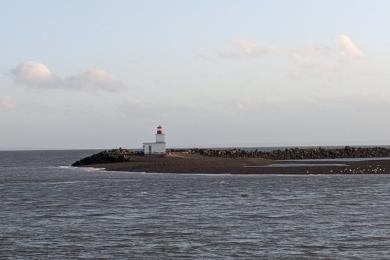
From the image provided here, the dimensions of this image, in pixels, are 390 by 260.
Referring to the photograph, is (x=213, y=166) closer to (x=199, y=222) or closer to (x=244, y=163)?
(x=244, y=163)

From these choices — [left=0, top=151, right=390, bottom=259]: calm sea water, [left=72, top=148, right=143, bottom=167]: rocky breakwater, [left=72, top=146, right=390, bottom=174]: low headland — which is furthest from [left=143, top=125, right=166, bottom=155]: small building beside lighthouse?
[left=0, top=151, right=390, bottom=259]: calm sea water

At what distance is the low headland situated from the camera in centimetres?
6172

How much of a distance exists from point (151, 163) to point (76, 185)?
24928mm

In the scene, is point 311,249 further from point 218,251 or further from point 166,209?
point 166,209

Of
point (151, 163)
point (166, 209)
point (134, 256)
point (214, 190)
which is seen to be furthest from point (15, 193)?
point (151, 163)

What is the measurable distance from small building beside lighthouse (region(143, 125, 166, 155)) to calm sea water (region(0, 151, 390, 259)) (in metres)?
37.1

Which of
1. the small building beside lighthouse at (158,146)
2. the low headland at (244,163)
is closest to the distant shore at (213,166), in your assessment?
the low headland at (244,163)

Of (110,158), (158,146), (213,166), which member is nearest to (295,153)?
(158,146)

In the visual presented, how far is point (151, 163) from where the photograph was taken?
239 feet

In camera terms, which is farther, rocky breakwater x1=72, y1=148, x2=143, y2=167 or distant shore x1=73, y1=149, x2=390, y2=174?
rocky breakwater x1=72, y1=148, x2=143, y2=167

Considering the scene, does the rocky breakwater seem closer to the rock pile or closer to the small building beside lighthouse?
the small building beside lighthouse

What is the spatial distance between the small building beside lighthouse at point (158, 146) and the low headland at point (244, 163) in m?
0.77

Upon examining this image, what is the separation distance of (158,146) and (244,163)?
36.5ft

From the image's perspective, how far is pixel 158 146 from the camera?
8100cm
